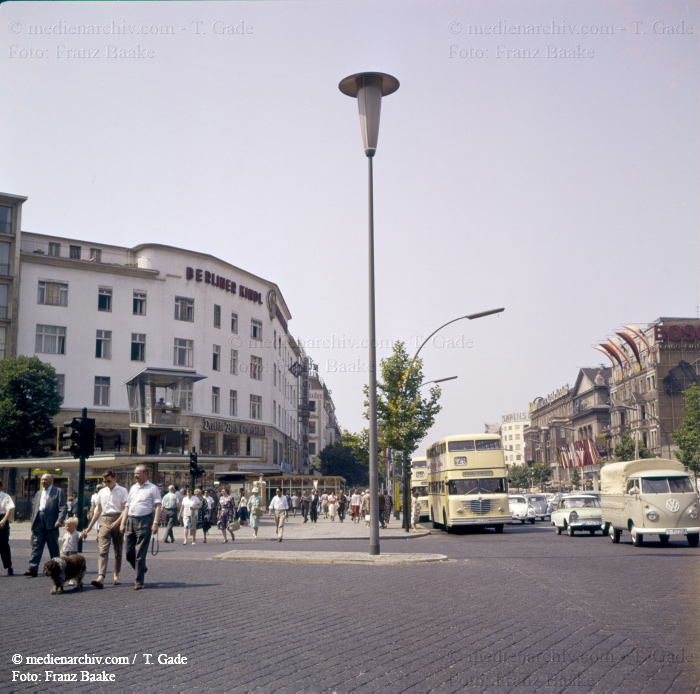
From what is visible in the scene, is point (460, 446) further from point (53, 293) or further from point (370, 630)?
point (53, 293)

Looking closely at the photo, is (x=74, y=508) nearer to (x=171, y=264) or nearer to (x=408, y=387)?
(x=408, y=387)

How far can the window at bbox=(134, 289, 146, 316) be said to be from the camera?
54.8 m

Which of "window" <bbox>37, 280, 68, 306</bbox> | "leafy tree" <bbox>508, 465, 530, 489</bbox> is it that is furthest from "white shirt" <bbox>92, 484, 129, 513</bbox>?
"leafy tree" <bbox>508, 465, 530, 489</bbox>

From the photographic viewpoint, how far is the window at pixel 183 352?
55781mm

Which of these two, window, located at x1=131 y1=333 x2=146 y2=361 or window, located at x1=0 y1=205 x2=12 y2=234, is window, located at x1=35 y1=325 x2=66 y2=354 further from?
window, located at x1=0 y1=205 x2=12 y2=234

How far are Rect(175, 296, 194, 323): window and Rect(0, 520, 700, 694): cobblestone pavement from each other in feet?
142

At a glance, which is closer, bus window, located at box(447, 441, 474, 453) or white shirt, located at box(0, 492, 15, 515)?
white shirt, located at box(0, 492, 15, 515)

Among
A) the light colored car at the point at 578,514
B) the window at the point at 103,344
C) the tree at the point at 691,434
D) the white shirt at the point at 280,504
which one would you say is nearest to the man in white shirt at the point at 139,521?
the white shirt at the point at 280,504

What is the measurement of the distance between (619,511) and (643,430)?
71.3 m

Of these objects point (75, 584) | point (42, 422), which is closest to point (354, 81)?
point (75, 584)

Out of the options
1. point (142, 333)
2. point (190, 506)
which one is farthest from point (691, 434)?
point (190, 506)

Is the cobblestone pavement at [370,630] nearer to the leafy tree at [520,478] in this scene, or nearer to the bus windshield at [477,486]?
the bus windshield at [477,486]

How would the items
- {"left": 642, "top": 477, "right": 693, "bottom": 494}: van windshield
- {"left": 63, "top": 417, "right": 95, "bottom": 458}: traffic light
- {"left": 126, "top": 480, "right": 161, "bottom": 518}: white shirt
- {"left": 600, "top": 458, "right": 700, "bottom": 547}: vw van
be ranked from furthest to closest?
1. {"left": 642, "top": 477, "right": 693, "bottom": 494}: van windshield
2. {"left": 600, "top": 458, "right": 700, "bottom": 547}: vw van
3. {"left": 63, "top": 417, "right": 95, "bottom": 458}: traffic light
4. {"left": 126, "top": 480, "right": 161, "bottom": 518}: white shirt

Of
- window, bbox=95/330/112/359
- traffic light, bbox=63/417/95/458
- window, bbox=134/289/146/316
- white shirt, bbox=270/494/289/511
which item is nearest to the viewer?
traffic light, bbox=63/417/95/458
